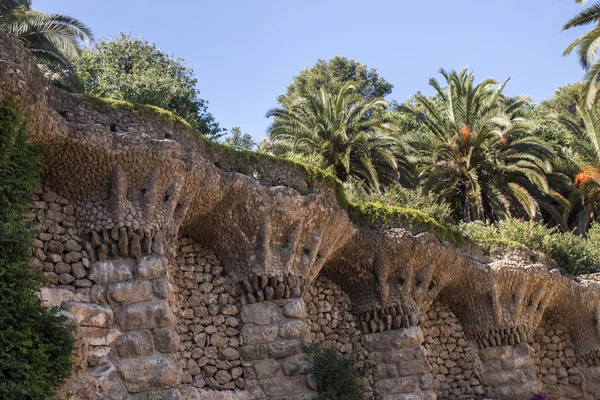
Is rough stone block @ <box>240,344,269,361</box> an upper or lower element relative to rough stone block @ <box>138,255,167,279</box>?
lower

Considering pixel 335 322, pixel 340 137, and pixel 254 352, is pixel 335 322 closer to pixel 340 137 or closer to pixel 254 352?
pixel 254 352

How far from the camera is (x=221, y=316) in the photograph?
15.2m

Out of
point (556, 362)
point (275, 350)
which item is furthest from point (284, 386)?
point (556, 362)

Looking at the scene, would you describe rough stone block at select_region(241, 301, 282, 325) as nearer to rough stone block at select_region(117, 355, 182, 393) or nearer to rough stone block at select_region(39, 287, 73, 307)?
rough stone block at select_region(117, 355, 182, 393)

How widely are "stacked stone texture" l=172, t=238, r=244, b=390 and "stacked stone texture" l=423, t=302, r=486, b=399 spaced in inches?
254

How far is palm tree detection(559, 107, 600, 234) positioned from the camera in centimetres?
2812

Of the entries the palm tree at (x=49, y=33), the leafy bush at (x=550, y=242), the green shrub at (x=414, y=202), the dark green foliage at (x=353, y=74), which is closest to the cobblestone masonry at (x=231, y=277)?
the leafy bush at (x=550, y=242)

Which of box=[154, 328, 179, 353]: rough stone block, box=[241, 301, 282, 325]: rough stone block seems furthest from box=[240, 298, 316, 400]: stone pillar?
box=[154, 328, 179, 353]: rough stone block

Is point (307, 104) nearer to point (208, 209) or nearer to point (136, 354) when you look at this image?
point (208, 209)

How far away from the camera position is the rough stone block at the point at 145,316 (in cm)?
1266

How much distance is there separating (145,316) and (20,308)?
278 centimetres

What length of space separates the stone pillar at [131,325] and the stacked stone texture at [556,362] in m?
13.9

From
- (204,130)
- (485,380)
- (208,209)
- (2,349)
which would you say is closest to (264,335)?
(208,209)

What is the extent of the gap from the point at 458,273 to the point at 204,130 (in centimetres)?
904
